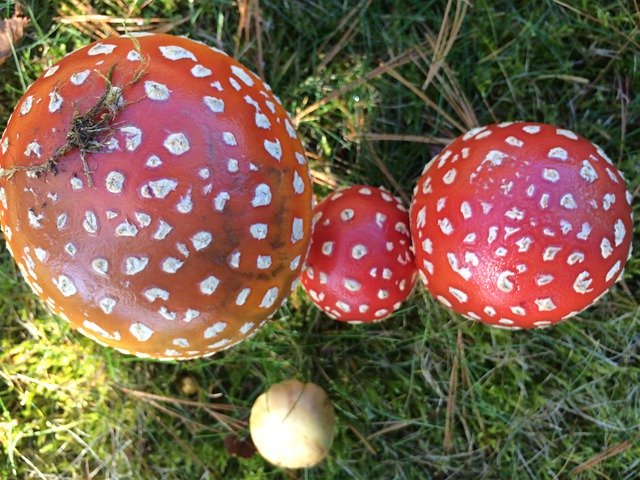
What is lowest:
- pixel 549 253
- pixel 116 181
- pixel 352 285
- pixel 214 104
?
pixel 352 285

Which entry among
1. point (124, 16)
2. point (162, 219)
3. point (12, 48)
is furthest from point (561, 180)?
point (12, 48)

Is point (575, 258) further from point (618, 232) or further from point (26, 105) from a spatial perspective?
point (26, 105)


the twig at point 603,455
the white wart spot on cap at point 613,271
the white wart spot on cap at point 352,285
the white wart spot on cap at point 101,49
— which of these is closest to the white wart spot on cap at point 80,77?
the white wart spot on cap at point 101,49

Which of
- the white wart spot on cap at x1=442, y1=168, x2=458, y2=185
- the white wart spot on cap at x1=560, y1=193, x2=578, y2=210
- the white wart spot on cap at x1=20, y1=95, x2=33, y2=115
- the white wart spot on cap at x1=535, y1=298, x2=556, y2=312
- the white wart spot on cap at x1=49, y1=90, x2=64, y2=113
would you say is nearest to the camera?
the white wart spot on cap at x1=49, y1=90, x2=64, y2=113

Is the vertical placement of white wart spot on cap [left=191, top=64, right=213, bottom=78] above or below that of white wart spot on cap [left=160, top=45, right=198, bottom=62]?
below

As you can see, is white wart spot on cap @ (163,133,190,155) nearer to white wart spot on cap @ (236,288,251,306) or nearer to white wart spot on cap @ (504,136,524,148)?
white wart spot on cap @ (236,288,251,306)

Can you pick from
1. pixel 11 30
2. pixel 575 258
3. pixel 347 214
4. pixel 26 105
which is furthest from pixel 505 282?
pixel 11 30

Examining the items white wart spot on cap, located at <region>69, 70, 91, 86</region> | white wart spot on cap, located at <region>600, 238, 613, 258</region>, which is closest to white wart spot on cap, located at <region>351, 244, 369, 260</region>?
white wart spot on cap, located at <region>600, 238, 613, 258</region>
